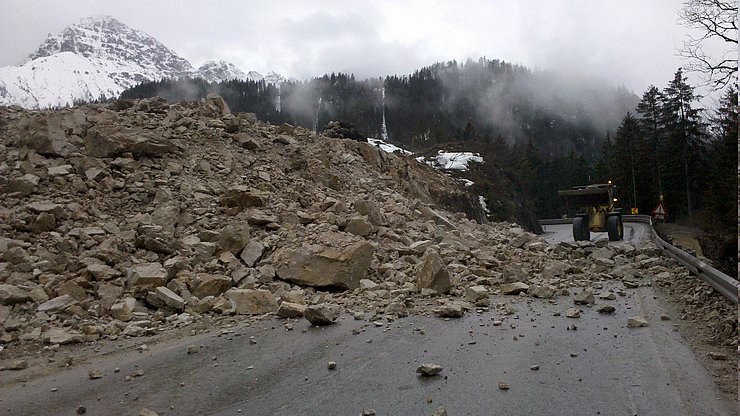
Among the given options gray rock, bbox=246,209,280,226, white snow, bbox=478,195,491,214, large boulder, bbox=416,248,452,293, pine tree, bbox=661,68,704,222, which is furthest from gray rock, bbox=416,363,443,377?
pine tree, bbox=661,68,704,222

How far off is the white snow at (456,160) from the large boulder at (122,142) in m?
37.5

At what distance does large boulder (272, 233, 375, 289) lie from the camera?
7.76 meters

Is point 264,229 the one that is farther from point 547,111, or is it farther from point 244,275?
point 547,111

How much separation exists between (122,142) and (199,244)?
406 cm

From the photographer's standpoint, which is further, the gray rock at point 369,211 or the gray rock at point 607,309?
the gray rock at point 369,211

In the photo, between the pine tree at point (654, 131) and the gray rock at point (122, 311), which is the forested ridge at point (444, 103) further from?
the gray rock at point (122, 311)

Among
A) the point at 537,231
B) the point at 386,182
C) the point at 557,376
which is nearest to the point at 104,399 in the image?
the point at 557,376

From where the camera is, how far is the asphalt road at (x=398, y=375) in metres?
3.49

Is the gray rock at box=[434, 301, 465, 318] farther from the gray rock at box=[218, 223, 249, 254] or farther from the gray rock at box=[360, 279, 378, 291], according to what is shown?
the gray rock at box=[218, 223, 249, 254]

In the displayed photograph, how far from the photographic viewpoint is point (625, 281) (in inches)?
343

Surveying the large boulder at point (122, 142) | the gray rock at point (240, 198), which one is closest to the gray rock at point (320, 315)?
the gray rock at point (240, 198)

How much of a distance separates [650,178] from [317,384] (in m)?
46.4

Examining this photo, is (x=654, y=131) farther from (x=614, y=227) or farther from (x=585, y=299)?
(x=585, y=299)

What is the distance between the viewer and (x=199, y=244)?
8.06 m
